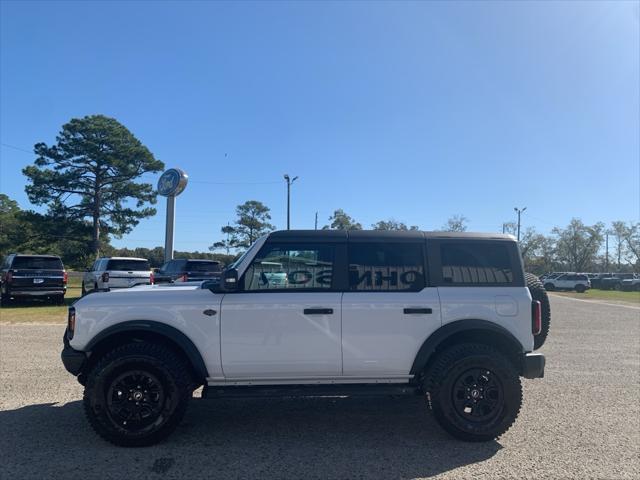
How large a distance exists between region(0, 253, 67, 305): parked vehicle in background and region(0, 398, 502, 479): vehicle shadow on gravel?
12684mm

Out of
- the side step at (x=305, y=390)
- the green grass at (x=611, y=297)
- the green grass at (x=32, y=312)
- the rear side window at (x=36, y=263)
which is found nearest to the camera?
the side step at (x=305, y=390)

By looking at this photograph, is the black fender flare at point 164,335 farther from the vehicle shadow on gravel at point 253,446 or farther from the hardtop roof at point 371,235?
the hardtop roof at point 371,235

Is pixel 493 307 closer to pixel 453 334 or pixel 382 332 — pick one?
pixel 453 334

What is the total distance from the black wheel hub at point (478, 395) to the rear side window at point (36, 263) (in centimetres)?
1605

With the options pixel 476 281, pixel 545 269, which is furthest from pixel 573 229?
pixel 476 281

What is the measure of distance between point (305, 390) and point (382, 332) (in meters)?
0.90

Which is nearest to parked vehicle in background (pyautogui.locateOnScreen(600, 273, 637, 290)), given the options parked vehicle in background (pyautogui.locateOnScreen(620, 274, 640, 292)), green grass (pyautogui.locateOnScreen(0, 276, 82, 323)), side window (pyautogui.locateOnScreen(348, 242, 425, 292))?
parked vehicle in background (pyautogui.locateOnScreen(620, 274, 640, 292))

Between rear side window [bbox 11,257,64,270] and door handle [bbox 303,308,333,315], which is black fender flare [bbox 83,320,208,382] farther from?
rear side window [bbox 11,257,64,270]

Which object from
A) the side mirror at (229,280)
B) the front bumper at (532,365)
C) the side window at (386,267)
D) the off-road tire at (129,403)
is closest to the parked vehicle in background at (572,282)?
the front bumper at (532,365)

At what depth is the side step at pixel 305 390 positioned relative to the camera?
4406 mm

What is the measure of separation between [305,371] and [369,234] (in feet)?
4.75

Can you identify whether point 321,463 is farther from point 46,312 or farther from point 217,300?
point 46,312

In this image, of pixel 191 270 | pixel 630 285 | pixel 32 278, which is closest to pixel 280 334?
pixel 191 270

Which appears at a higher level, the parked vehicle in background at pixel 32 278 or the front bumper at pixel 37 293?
the parked vehicle in background at pixel 32 278
